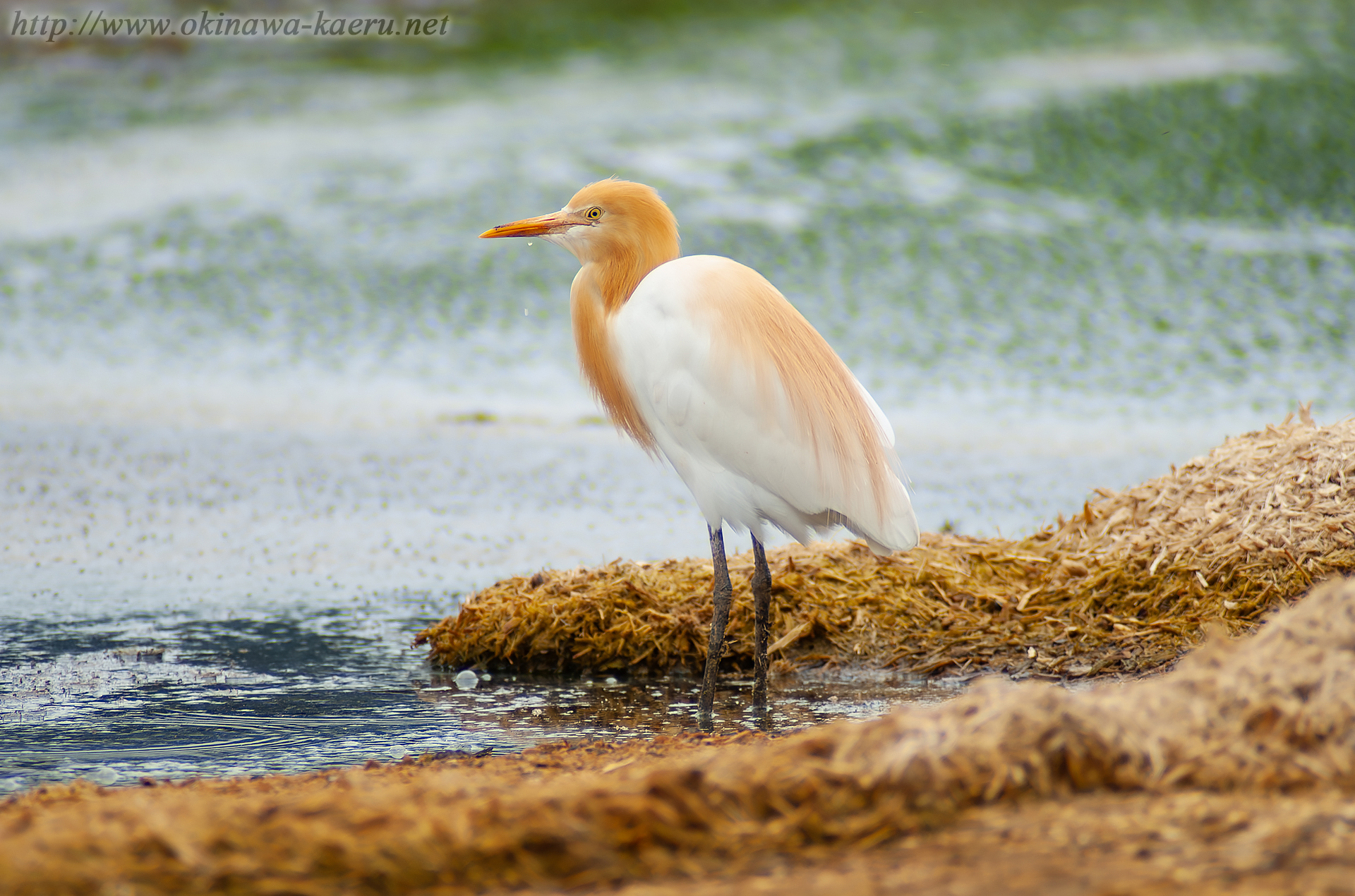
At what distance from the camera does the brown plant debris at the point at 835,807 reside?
6.26 feet

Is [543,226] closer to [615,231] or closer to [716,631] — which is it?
[615,231]

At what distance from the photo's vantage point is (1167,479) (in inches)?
204

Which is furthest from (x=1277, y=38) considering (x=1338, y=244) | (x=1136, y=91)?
(x=1338, y=244)

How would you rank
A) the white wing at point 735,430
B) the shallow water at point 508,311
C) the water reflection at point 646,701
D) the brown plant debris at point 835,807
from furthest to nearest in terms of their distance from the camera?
the shallow water at point 508,311 → the white wing at point 735,430 → the water reflection at point 646,701 → the brown plant debris at point 835,807

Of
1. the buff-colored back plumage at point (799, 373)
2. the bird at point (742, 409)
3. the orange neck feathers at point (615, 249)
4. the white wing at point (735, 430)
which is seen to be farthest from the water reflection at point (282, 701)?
the orange neck feathers at point (615, 249)

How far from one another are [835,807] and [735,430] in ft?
7.21

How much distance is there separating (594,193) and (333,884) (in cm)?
296

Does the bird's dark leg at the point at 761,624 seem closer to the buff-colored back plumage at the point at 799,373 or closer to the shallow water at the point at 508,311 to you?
the shallow water at the point at 508,311

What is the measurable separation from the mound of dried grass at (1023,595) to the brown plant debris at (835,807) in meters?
2.15

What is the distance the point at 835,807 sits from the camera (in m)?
2.06

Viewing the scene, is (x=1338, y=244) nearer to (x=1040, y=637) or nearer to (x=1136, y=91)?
(x=1136, y=91)

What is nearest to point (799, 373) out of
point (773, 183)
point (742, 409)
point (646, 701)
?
point (742, 409)

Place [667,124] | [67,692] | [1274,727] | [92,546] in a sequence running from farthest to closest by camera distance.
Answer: [667,124], [92,546], [67,692], [1274,727]

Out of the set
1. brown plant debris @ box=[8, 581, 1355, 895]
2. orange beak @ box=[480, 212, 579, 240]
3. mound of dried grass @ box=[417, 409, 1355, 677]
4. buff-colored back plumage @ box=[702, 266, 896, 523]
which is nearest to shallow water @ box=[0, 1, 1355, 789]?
mound of dried grass @ box=[417, 409, 1355, 677]
